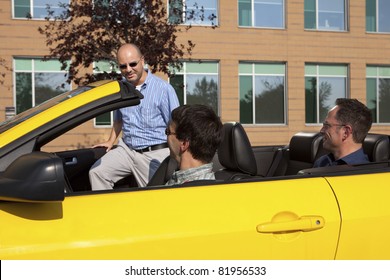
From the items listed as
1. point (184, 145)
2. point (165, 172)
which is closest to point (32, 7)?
point (165, 172)

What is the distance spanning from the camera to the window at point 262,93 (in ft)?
60.7

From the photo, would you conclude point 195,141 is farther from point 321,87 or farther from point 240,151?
point 321,87

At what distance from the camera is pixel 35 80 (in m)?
16.7

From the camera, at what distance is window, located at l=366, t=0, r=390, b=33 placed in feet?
65.3

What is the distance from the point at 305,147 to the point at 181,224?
7.72 ft

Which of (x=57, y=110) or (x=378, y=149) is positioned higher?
(x=57, y=110)

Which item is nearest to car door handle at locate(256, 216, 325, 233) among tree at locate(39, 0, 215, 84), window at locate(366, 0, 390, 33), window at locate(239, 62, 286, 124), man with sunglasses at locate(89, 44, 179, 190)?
man with sunglasses at locate(89, 44, 179, 190)

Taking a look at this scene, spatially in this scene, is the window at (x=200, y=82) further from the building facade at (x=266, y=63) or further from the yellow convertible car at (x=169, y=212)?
the yellow convertible car at (x=169, y=212)

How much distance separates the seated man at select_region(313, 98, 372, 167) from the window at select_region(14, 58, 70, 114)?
14.7 m

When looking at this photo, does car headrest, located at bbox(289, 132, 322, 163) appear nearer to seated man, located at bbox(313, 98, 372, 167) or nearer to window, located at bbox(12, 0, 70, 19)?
seated man, located at bbox(313, 98, 372, 167)

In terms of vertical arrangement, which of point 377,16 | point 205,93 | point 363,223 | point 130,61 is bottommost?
point 363,223

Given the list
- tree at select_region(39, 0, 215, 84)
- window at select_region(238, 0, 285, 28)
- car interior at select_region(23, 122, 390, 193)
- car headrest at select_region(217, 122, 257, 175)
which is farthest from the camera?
window at select_region(238, 0, 285, 28)

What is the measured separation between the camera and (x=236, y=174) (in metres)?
2.75
